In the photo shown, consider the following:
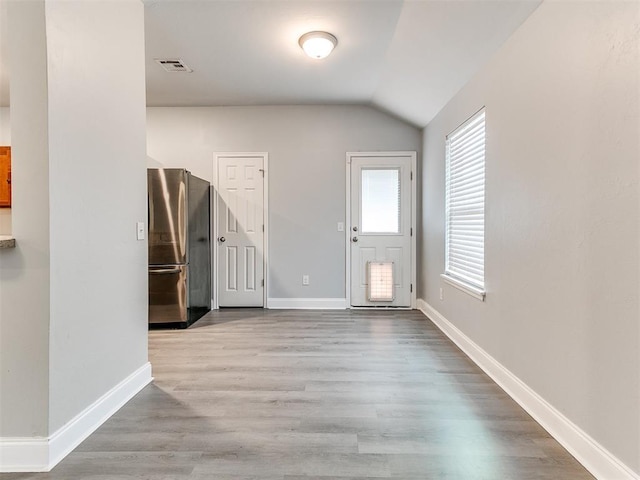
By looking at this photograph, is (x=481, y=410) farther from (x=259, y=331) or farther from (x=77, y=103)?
(x=77, y=103)

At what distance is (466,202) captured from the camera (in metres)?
3.00

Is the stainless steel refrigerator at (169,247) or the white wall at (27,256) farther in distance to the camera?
the stainless steel refrigerator at (169,247)

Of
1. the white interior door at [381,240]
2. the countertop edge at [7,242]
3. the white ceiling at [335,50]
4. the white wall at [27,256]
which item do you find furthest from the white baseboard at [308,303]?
the countertop edge at [7,242]

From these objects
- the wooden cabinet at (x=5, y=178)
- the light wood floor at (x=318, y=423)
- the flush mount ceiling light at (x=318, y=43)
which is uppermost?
the flush mount ceiling light at (x=318, y=43)

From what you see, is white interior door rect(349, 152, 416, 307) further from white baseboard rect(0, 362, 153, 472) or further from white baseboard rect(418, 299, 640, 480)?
white baseboard rect(0, 362, 153, 472)

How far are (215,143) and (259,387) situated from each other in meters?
3.33

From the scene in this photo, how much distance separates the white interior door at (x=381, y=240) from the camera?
445cm

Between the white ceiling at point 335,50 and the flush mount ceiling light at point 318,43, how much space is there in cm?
5

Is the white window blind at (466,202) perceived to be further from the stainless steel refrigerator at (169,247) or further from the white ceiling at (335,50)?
the stainless steel refrigerator at (169,247)

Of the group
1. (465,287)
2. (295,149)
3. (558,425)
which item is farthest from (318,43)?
(558,425)

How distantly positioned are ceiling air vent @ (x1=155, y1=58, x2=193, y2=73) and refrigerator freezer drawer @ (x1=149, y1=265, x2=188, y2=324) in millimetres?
1981

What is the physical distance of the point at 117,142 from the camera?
1987mm

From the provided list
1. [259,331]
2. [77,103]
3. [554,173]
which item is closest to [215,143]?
[259,331]

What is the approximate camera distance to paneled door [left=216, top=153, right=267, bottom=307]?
4.46m
